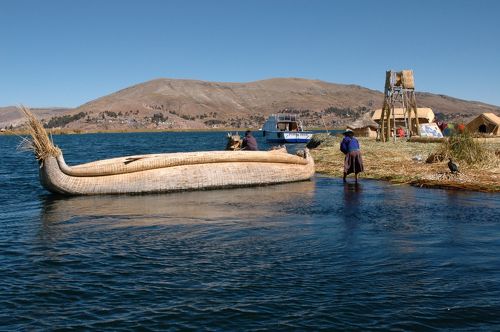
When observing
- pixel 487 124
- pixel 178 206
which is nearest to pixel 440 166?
pixel 178 206

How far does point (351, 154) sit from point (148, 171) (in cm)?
775

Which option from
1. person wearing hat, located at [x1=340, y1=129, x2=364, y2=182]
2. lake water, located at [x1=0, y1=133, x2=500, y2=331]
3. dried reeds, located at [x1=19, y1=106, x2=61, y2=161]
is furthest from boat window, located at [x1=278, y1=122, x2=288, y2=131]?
lake water, located at [x1=0, y1=133, x2=500, y2=331]

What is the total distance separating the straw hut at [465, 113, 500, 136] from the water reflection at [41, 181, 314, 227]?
95.1ft

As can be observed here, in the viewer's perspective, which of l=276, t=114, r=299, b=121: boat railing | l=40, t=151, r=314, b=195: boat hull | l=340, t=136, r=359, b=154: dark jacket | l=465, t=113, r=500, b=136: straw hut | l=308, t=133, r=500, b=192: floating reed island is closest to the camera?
l=40, t=151, r=314, b=195: boat hull

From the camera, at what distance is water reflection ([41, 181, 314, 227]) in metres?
12.1

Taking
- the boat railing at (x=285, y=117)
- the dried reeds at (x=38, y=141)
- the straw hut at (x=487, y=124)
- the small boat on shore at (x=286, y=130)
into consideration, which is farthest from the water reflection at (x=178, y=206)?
the boat railing at (x=285, y=117)

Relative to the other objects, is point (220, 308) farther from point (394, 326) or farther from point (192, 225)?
point (192, 225)

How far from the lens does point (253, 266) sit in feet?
25.4

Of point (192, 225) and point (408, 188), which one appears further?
point (408, 188)

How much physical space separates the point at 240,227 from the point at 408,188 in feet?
27.3

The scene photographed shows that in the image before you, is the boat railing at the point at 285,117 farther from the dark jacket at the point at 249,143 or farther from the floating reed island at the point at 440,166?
the dark jacket at the point at 249,143

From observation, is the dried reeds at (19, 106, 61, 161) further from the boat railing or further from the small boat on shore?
the boat railing

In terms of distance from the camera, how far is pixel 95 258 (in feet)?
27.1

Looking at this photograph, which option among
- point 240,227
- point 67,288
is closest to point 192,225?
point 240,227
